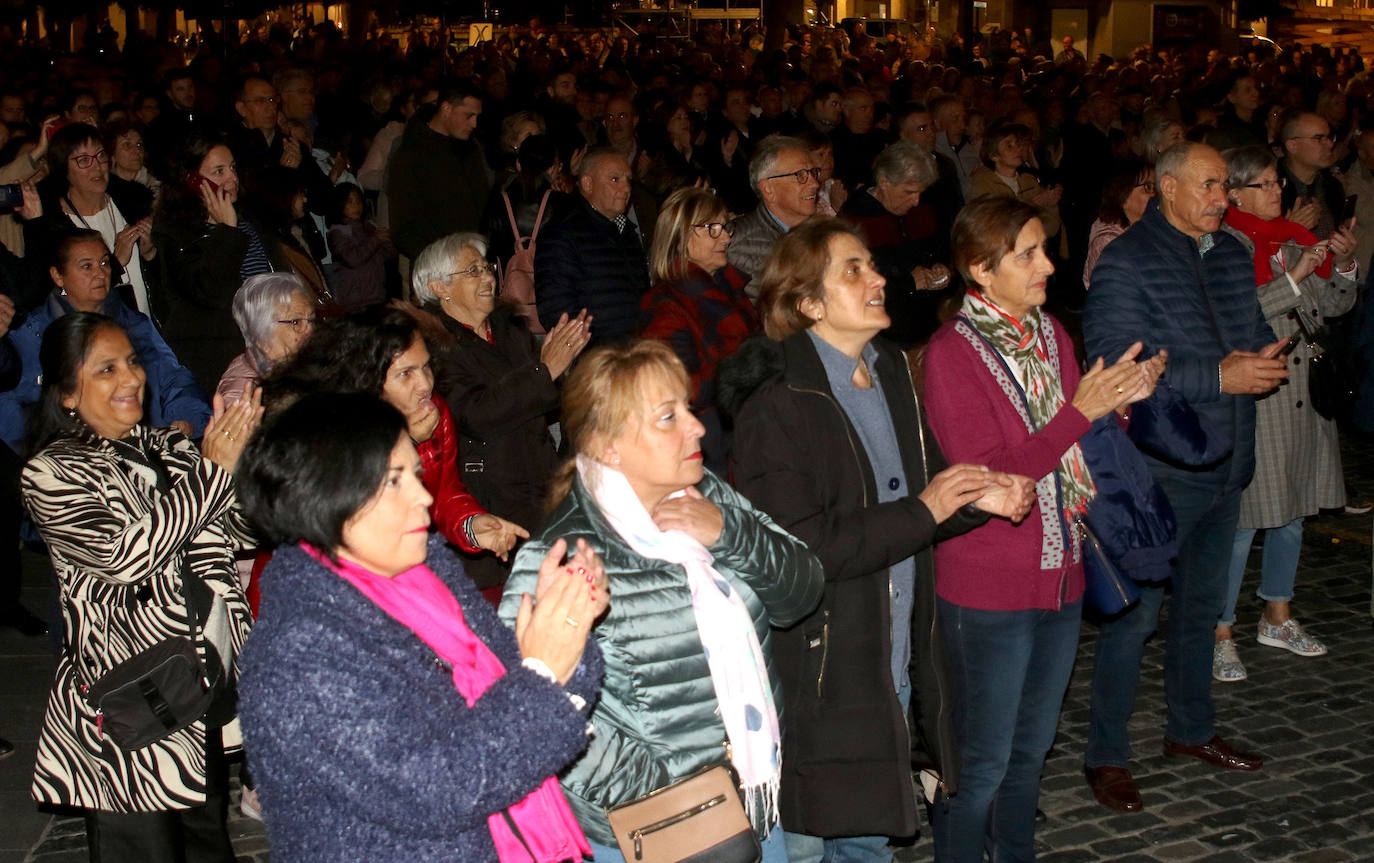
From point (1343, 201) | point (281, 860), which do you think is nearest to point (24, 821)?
point (281, 860)

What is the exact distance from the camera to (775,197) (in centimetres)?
659

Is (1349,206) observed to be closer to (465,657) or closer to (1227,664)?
(1227,664)

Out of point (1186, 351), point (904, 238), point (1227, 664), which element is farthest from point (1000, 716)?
point (904, 238)

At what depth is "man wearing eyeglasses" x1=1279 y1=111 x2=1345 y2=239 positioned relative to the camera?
6926 mm

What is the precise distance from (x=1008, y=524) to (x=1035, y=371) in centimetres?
49

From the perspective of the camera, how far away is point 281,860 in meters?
2.71

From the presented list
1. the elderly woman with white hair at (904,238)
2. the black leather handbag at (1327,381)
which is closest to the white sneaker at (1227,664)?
the black leather handbag at (1327,381)

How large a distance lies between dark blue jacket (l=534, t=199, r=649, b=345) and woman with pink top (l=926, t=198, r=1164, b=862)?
2.64 metres

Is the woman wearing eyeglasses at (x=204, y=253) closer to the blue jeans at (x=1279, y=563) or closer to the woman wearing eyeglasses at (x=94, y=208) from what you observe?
the woman wearing eyeglasses at (x=94, y=208)

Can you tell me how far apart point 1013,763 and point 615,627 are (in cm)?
180

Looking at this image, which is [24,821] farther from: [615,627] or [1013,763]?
[1013,763]

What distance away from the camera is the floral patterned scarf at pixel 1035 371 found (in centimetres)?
423

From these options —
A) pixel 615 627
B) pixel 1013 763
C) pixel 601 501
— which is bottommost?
pixel 1013 763

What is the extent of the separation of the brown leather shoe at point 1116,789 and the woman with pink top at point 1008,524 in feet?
2.68
